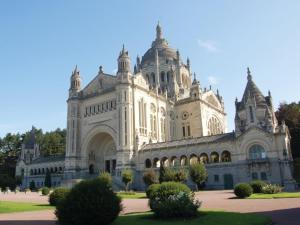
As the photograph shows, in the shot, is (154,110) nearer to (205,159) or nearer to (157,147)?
(157,147)

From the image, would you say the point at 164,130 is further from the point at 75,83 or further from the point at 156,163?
the point at 75,83

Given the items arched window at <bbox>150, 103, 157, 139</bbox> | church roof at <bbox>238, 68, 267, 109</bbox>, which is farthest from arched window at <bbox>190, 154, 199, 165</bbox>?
church roof at <bbox>238, 68, 267, 109</bbox>

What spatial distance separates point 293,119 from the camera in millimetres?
55000

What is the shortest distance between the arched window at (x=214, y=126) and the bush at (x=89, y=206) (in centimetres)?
6483

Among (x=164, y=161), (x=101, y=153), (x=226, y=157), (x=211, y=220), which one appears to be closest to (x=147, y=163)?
(x=164, y=161)

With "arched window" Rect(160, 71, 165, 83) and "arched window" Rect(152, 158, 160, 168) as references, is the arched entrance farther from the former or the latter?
"arched window" Rect(160, 71, 165, 83)

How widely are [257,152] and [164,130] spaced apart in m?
27.0

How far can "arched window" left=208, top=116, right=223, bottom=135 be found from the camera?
79581mm

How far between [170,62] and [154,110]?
23.9 metres

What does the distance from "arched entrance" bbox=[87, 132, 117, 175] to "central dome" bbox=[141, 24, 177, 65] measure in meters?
29.4

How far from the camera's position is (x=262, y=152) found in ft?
158

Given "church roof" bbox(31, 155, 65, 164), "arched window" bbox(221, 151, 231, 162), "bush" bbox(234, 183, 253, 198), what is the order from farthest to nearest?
"church roof" bbox(31, 155, 65, 164) → "arched window" bbox(221, 151, 231, 162) → "bush" bbox(234, 183, 253, 198)

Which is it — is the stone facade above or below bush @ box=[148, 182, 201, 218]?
above

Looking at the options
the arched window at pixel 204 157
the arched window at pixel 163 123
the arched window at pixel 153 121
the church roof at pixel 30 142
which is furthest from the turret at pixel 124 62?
the church roof at pixel 30 142
